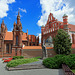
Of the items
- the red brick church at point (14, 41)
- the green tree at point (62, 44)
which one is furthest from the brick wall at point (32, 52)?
the green tree at point (62, 44)

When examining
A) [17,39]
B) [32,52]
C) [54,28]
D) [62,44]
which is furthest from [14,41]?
[54,28]

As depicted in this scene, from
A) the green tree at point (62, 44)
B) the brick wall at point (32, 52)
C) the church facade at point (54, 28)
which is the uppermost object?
the church facade at point (54, 28)

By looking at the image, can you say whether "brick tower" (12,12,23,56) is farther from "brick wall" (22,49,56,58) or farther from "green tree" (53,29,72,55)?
"green tree" (53,29,72,55)

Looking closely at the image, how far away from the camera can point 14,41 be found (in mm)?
30781

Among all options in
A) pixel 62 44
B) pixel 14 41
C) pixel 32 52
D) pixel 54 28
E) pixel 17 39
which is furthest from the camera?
pixel 54 28

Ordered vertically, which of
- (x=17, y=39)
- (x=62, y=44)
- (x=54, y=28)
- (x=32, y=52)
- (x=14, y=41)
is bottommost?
(x=32, y=52)

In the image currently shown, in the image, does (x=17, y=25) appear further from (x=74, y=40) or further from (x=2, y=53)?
(x=74, y=40)

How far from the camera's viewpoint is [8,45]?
39.0 meters

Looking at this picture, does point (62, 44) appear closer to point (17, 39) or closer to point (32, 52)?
point (32, 52)

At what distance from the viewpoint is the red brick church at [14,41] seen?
30.0 m

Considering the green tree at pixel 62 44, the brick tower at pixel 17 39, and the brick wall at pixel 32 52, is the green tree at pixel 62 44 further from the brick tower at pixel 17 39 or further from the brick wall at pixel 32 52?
the brick tower at pixel 17 39

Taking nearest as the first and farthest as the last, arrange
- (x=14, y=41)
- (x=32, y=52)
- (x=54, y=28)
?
(x=32, y=52) < (x=14, y=41) < (x=54, y=28)

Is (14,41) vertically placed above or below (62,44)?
above

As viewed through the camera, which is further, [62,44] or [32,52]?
[32,52]
